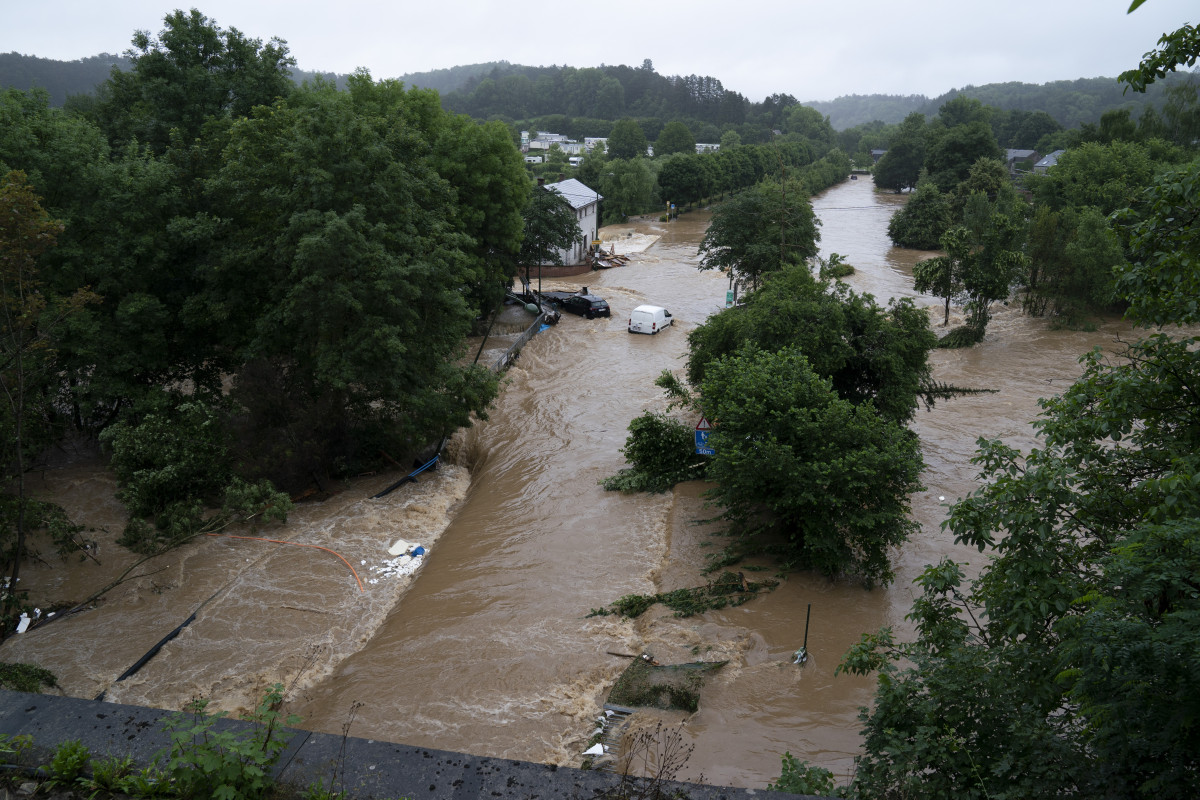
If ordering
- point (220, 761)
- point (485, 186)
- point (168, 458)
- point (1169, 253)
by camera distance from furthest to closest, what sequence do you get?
point (485, 186) < point (168, 458) < point (1169, 253) < point (220, 761)

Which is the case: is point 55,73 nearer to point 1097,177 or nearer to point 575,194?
point 575,194

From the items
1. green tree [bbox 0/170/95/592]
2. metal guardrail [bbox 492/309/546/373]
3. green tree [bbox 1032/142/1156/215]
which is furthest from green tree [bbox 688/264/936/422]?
green tree [bbox 1032/142/1156/215]

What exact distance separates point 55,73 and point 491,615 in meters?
136

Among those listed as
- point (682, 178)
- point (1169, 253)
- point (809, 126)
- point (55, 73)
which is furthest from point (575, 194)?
point (809, 126)

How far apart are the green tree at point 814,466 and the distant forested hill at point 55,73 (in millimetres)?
112033

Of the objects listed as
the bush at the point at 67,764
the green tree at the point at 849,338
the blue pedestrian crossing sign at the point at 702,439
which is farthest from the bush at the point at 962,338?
the bush at the point at 67,764

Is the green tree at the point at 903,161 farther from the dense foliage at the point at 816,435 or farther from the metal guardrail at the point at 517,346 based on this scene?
the dense foliage at the point at 816,435

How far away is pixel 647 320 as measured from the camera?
31250mm

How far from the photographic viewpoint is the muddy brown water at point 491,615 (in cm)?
966

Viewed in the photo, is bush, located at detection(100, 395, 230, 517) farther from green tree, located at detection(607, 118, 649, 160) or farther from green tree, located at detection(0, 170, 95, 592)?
green tree, located at detection(607, 118, 649, 160)

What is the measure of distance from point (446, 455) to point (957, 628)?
15.6 m

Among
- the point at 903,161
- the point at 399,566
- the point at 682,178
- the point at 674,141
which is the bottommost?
the point at 399,566

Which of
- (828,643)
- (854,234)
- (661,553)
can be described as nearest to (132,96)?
(661,553)

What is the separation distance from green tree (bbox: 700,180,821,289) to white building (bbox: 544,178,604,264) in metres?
13.8
